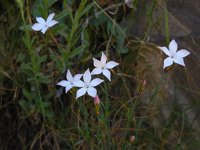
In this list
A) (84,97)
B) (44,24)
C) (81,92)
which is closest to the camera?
(81,92)

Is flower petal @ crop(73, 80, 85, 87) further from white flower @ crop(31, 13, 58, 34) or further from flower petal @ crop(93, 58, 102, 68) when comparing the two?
white flower @ crop(31, 13, 58, 34)

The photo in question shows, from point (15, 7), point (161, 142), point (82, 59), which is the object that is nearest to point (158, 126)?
point (161, 142)

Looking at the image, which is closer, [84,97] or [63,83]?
[63,83]

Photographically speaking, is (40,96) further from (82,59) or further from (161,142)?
(161,142)

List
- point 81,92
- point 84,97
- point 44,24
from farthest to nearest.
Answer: point 84,97 → point 44,24 → point 81,92

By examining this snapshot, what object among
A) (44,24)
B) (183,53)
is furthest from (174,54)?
(44,24)

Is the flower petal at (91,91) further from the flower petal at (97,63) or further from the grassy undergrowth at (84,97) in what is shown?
the grassy undergrowth at (84,97)

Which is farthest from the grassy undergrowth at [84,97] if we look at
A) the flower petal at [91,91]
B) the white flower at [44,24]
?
the flower petal at [91,91]

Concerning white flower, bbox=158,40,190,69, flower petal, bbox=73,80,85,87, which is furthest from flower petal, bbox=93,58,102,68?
white flower, bbox=158,40,190,69

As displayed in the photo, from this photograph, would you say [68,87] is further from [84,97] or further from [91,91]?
[84,97]
